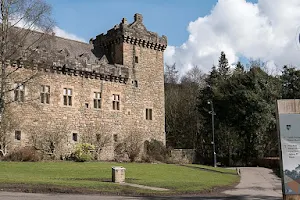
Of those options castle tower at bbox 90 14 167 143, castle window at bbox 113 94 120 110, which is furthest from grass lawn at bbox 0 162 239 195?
castle tower at bbox 90 14 167 143

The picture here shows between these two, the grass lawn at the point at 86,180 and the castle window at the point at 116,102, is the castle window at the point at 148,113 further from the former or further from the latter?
the grass lawn at the point at 86,180

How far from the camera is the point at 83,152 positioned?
101ft

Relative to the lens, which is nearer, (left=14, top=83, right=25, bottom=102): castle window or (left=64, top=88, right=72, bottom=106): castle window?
(left=14, top=83, right=25, bottom=102): castle window

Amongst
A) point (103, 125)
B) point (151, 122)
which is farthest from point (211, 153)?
point (103, 125)

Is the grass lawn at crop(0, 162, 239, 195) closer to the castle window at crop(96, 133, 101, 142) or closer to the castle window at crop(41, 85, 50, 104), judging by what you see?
the castle window at crop(41, 85, 50, 104)

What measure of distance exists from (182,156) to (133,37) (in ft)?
41.2

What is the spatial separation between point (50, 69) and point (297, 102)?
24.3 metres

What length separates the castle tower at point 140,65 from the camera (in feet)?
120

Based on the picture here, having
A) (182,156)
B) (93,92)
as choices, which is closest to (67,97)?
(93,92)

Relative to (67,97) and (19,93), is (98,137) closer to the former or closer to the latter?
(67,97)

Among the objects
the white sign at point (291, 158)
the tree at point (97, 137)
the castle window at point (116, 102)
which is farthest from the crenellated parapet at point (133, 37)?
the white sign at point (291, 158)

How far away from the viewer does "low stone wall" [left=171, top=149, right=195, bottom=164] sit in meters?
38.2

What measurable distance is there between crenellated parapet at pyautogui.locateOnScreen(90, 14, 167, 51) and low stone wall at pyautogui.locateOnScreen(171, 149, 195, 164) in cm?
1029

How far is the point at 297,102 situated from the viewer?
31.9 ft
